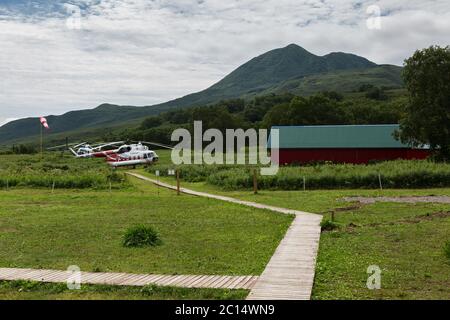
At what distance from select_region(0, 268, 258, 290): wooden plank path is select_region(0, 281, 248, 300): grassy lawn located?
0.29 metres

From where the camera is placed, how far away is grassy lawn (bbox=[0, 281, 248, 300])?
31.3 feet

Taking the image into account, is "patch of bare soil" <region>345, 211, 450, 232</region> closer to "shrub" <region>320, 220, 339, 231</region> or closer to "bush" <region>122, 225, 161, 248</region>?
"shrub" <region>320, 220, 339, 231</region>

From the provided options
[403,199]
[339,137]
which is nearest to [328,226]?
[403,199]

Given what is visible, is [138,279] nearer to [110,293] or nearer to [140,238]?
[110,293]

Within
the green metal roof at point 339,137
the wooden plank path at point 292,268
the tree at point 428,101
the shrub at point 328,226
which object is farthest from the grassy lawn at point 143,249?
the green metal roof at point 339,137

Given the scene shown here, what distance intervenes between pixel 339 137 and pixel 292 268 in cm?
4552

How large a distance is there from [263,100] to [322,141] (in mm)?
102792

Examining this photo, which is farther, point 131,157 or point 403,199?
point 131,157

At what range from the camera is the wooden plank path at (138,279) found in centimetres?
1028

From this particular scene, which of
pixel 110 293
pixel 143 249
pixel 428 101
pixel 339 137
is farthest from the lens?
pixel 339 137

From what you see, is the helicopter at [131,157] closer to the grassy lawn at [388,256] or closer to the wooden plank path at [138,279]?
the grassy lawn at [388,256]

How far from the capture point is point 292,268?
11344mm

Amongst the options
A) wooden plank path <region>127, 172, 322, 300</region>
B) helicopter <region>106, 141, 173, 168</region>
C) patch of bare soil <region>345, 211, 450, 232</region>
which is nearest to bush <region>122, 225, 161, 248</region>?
wooden plank path <region>127, 172, 322, 300</region>
